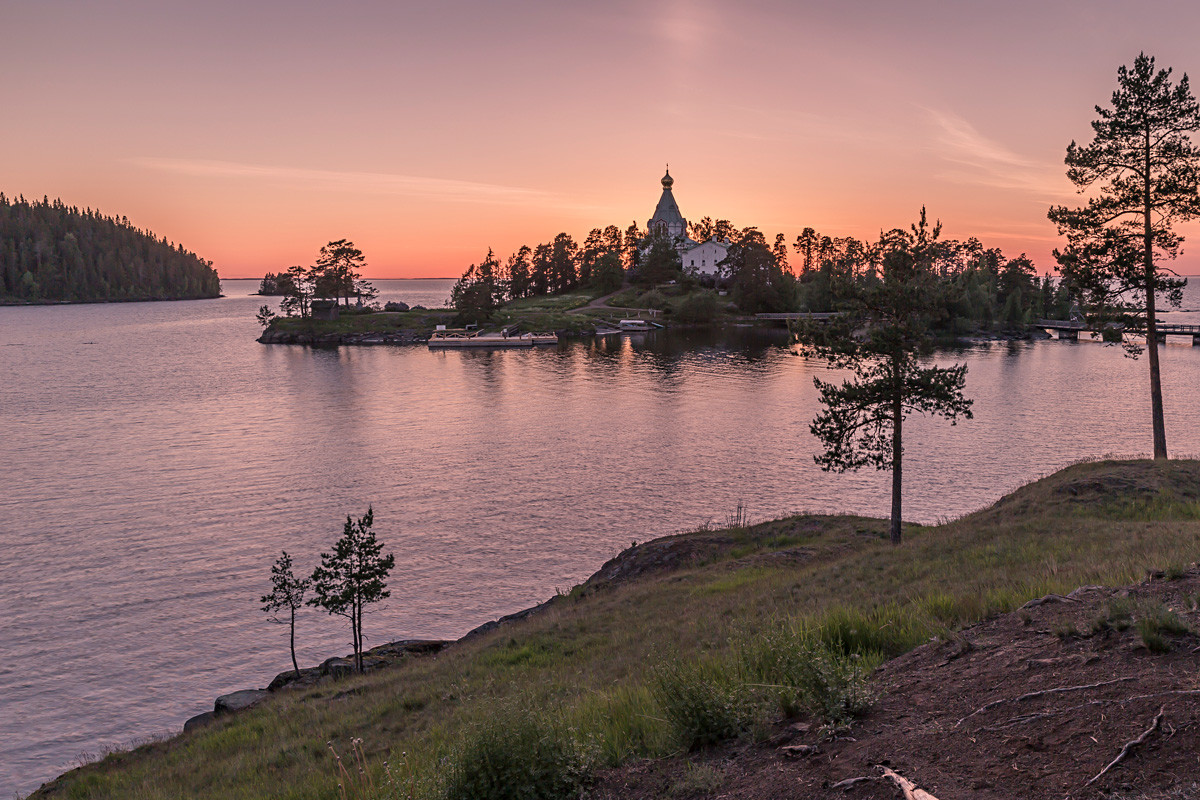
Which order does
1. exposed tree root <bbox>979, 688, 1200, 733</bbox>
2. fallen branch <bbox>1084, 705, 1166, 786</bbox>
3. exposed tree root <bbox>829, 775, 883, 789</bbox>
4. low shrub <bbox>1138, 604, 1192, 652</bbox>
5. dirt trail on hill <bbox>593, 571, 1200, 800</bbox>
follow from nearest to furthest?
fallen branch <bbox>1084, 705, 1166, 786</bbox> < dirt trail on hill <bbox>593, 571, 1200, 800</bbox> < exposed tree root <bbox>829, 775, 883, 789</bbox> < exposed tree root <bbox>979, 688, 1200, 733</bbox> < low shrub <bbox>1138, 604, 1192, 652</bbox>

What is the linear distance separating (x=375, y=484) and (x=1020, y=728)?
38.3 metres

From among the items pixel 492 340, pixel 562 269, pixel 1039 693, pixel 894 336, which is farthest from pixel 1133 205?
pixel 562 269

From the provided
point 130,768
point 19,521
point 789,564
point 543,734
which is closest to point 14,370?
point 19,521

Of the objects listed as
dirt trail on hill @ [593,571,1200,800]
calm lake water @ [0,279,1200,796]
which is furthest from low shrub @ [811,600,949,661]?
calm lake water @ [0,279,1200,796]

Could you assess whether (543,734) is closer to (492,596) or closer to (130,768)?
(130,768)

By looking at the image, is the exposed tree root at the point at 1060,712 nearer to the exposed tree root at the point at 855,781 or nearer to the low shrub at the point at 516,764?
the exposed tree root at the point at 855,781

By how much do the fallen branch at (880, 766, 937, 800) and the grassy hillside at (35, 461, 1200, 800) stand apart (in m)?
1.16

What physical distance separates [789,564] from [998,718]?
54.9 feet

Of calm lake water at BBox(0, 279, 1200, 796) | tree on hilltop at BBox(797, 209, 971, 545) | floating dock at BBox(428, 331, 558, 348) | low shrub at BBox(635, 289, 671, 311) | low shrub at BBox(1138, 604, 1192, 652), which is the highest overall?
low shrub at BBox(635, 289, 671, 311)

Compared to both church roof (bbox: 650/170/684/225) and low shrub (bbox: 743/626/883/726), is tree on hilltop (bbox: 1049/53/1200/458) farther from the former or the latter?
church roof (bbox: 650/170/684/225)

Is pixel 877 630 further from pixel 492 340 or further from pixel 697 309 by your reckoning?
pixel 697 309

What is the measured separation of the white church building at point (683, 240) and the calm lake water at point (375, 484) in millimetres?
96944

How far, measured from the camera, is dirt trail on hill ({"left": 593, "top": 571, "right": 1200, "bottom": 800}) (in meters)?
4.68

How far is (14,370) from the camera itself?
8712 centimetres
